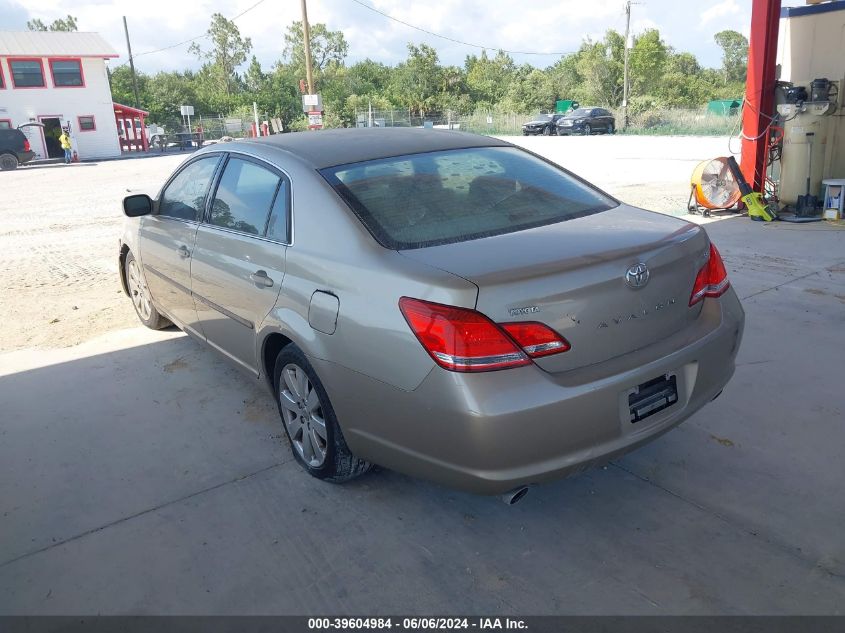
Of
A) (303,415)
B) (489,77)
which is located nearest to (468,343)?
(303,415)

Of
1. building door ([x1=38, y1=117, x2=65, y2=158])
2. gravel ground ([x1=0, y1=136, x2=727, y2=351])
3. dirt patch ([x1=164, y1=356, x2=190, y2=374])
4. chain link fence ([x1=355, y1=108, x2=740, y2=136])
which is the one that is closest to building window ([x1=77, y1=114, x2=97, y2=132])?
building door ([x1=38, y1=117, x2=65, y2=158])

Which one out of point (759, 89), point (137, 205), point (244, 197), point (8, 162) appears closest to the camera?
point (244, 197)

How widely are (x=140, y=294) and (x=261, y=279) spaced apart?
106 inches

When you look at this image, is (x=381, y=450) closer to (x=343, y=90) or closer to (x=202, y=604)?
(x=202, y=604)

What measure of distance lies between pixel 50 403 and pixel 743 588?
13.1 ft

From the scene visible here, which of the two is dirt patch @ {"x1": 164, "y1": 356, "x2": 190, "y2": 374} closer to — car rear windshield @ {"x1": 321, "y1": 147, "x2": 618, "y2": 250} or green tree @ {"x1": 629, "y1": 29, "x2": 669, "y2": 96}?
car rear windshield @ {"x1": 321, "y1": 147, "x2": 618, "y2": 250}

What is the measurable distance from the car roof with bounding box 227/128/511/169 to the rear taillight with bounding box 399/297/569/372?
1.20m

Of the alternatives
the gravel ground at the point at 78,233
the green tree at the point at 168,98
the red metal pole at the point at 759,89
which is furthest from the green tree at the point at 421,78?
the red metal pole at the point at 759,89

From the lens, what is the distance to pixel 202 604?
2506 mm

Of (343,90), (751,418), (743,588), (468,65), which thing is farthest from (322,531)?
(468,65)

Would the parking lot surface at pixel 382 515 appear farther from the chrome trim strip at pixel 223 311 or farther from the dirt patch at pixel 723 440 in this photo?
the chrome trim strip at pixel 223 311

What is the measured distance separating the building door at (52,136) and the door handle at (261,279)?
38398 millimetres

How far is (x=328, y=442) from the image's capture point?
3.04 metres

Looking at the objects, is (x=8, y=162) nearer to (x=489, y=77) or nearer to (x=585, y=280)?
(x=585, y=280)
